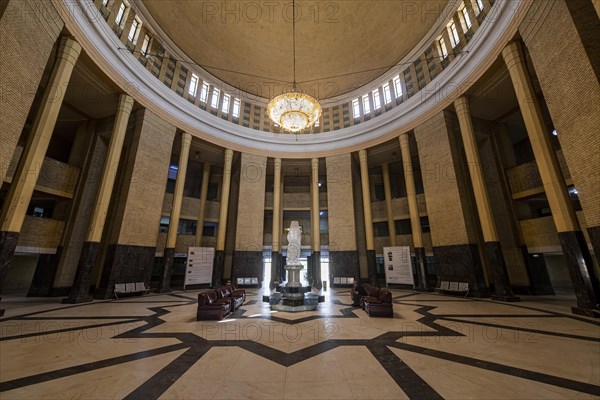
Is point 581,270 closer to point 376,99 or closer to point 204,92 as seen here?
point 376,99

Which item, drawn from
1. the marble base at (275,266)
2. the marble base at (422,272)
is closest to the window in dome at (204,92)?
the marble base at (275,266)

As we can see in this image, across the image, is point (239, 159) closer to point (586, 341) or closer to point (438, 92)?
point (438, 92)

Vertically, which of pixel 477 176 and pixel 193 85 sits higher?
pixel 193 85

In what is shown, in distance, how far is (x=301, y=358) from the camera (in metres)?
3.64

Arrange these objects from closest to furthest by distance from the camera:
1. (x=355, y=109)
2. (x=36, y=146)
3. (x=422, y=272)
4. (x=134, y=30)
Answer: (x=36, y=146)
(x=134, y=30)
(x=422, y=272)
(x=355, y=109)

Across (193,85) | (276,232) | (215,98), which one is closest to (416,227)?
(276,232)

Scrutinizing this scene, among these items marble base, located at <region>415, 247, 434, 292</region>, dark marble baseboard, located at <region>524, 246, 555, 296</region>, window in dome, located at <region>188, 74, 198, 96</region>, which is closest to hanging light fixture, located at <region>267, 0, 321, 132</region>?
window in dome, located at <region>188, 74, 198, 96</region>

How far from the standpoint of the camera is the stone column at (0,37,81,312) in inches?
275

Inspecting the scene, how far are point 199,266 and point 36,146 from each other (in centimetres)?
888

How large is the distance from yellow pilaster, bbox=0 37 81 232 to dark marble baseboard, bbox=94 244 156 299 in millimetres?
3568

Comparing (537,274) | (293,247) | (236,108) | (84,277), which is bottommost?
(84,277)

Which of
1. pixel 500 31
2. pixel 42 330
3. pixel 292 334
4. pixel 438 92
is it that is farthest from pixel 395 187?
pixel 42 330

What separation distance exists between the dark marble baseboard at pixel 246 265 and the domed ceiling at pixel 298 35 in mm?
12206

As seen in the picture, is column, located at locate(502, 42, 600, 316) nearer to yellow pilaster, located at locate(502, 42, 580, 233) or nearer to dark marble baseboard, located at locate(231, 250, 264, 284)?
yellow pilaster, located at locate(502, 42, 580, 233)
